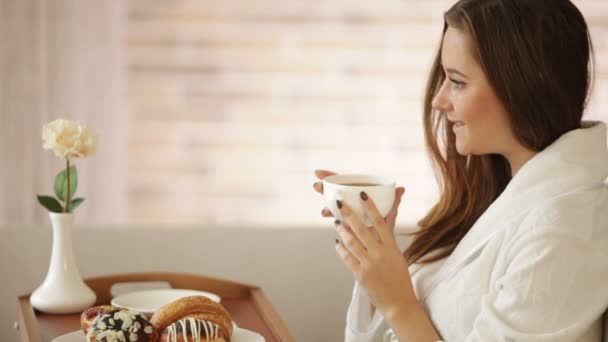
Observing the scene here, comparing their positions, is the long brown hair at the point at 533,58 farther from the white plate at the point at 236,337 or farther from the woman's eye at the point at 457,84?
the white plate at the point at 236,337

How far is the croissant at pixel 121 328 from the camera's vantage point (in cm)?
146

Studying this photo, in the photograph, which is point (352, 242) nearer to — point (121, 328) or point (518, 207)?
point (518, 207)

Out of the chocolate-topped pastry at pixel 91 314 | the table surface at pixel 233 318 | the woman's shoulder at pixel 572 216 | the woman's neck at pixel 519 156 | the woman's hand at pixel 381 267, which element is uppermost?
the woman's neck at pixel 519 156

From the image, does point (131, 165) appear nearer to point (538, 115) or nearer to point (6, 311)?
point (6, 311)

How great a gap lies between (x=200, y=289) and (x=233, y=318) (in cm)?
26

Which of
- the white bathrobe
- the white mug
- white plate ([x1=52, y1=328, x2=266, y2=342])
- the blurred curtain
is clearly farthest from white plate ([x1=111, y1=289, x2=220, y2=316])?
the blurred curtain

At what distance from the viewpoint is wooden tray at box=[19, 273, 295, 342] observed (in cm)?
171

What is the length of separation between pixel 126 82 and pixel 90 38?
1.16ft

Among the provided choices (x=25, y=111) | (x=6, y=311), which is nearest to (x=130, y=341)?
(x=6, y=311)

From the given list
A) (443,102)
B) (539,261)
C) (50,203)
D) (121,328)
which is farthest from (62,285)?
(539,261)

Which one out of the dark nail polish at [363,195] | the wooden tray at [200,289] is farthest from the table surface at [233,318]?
the dark nail polish at [363,195]

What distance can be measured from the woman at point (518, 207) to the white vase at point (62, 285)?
2.04 ft

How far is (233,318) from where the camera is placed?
1843mm

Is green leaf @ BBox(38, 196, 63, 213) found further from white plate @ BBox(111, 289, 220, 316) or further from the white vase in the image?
white plate @ BBox(111, 289, 220, 316)
